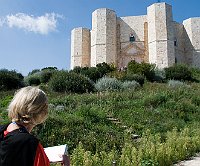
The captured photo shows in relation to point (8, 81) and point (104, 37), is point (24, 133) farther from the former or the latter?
point (104, 37)

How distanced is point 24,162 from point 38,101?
33 centimetres

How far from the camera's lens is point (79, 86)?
16219 millimetres

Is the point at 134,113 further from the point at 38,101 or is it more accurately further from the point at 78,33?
the point at 78,33

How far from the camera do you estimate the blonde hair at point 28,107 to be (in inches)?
70.5

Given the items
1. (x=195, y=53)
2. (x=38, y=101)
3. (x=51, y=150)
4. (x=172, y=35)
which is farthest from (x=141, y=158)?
(x=195, y=53)

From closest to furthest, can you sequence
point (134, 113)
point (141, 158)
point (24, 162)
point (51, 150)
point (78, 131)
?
point (24, 162) → point (51, 150) → point (141, 158) → point (78, 131) → point (134, 113)

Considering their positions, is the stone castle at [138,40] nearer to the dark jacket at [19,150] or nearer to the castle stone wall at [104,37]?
the castle stone wall at [104,37]

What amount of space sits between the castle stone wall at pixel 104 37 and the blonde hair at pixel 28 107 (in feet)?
107

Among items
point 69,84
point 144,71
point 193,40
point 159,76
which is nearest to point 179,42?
point 193,40

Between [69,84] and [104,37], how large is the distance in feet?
63.7

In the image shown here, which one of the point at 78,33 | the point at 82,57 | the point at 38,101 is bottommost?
the point at 38,101

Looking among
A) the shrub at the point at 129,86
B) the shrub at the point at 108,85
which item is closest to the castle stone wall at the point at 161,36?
the shrub at the point at 129,86

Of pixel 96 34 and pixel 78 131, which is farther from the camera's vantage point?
pixel 96 34

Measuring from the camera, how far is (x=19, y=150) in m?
1.71
